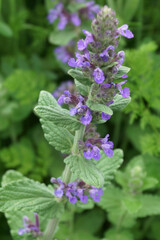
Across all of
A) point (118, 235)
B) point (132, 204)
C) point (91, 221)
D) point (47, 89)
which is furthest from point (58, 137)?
point (47, 89)

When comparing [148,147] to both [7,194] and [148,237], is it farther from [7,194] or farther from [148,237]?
[7,194]

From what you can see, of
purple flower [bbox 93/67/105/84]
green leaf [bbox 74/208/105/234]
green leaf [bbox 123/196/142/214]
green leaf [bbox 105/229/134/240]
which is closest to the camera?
purple flower [bbox 93/67/105/84]

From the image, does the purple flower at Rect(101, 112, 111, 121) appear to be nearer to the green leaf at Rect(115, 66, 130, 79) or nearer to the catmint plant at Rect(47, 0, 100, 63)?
the green leaf at Rect(115, 66, 130, 79)

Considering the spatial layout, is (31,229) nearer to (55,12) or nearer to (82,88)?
(82,88)

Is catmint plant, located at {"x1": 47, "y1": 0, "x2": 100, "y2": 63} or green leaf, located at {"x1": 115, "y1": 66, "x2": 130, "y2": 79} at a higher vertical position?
catmint plant, located at {"x1": 47, "y1": 0, "x2": 100, "y2": 63}

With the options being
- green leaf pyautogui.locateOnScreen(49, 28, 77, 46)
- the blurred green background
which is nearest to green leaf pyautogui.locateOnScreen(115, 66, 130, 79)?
the blurred green background
